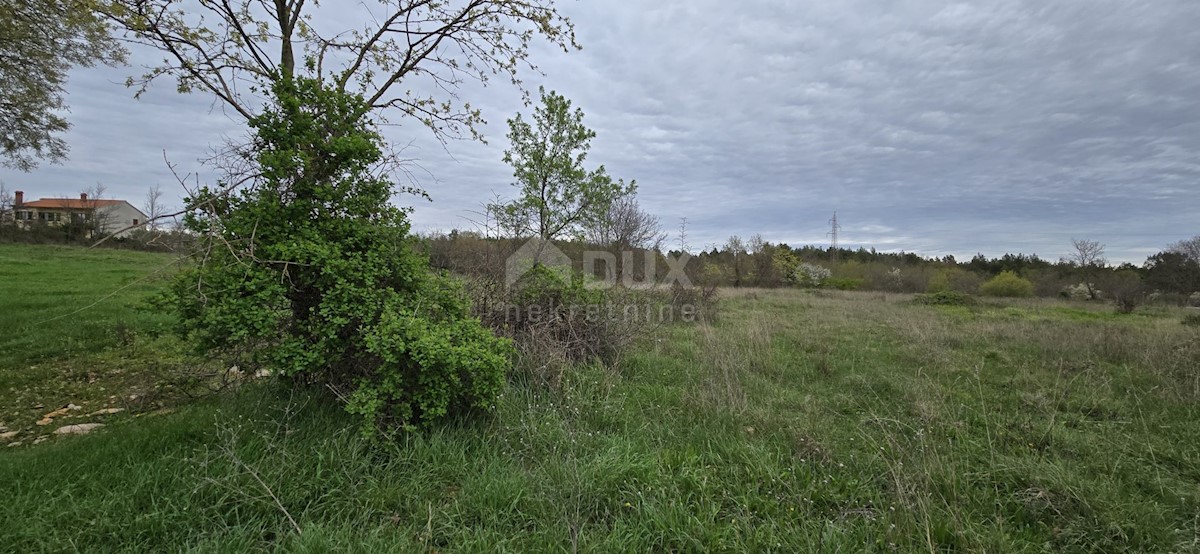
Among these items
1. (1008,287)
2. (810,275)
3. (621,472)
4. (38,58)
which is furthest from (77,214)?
(1008,287)

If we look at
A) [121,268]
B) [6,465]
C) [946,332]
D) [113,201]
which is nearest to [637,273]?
[946,332]

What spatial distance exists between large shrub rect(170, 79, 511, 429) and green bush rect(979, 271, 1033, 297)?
1362 inches

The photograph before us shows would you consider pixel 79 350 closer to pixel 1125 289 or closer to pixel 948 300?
pixel 948 300

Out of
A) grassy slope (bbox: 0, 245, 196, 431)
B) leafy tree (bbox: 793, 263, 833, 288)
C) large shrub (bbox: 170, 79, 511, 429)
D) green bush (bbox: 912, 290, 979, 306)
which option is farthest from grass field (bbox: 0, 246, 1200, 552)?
leafy tree (bbox: 793, 263, 833, 288)

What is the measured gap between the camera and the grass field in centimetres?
214

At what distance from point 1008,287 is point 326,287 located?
36.1 m

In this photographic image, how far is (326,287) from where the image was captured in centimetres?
298

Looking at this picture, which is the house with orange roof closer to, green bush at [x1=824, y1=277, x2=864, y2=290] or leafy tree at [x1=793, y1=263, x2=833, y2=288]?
leafy tree at [x1=793, y1=263, x2=833, y2=288]

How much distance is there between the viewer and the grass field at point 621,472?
2137 mm

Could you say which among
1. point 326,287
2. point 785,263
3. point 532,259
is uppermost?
point 785,263

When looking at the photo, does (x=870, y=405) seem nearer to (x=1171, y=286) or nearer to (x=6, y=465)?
(x=6, y=465)

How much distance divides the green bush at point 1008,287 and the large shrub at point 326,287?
34585 mm

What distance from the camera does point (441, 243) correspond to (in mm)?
5715

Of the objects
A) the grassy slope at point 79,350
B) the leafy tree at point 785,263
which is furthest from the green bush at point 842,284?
the grassy slope at point 79,350
